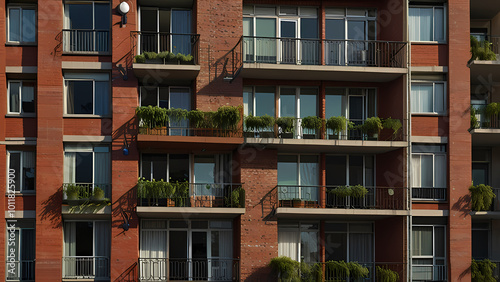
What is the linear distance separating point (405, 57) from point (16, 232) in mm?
16768

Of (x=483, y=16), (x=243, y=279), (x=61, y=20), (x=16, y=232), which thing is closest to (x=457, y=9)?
(x=483, y=16)

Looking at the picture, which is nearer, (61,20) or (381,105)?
(61,20)

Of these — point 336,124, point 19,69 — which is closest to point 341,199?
point 336,124

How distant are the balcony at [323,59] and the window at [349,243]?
20.0ft

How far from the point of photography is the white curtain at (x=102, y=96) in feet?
102

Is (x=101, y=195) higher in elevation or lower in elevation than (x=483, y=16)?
lower

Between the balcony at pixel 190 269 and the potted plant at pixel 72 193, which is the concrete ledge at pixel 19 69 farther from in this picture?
the balcony at pixel 190 269

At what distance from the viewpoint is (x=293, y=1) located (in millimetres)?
32625

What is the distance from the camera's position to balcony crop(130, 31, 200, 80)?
100.0 feet

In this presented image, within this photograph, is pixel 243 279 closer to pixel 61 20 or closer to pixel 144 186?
pixel 144 186

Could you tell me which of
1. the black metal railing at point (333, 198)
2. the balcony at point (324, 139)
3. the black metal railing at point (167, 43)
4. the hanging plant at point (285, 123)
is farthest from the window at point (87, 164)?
the black metal railing at point (333, 198)

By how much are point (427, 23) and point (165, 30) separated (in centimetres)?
1077

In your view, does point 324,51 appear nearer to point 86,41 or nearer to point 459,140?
point 459,140

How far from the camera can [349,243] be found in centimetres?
3238
